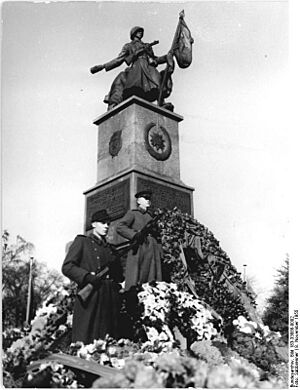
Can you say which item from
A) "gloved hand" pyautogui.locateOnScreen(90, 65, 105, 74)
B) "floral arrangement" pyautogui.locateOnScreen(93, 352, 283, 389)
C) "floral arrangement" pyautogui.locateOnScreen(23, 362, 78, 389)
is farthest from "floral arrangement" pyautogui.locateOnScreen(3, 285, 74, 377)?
"gloved hand" pyautogui.locateOnScreen(90, 65, 105, 74)

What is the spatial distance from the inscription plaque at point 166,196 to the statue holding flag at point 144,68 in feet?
4.41

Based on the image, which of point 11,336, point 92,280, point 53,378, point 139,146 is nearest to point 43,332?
point 11,336

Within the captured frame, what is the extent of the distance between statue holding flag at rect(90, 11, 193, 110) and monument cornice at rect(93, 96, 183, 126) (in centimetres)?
13

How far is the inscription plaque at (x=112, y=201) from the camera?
7.90m

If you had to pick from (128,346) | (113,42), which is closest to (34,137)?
(113,42)

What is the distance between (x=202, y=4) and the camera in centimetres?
834

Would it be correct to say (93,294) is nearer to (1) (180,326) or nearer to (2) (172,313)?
(2) (172,313)

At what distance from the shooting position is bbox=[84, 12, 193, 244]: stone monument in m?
8.09

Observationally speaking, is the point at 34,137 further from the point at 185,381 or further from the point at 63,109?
the point at 185,381

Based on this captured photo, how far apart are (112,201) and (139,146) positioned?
882 mm

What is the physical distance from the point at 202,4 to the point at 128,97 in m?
1.67

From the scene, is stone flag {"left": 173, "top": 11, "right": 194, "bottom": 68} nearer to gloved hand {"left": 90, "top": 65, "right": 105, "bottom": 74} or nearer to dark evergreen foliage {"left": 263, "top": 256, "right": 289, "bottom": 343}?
gloved hand {"left": 90, "top": 65, "right": 105, "bottom": 74}

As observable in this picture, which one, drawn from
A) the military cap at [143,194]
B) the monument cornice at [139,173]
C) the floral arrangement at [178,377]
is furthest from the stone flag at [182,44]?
the floral arrangement at [178,377]

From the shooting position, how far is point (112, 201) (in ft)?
26.6
